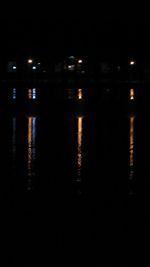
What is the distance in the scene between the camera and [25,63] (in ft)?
328

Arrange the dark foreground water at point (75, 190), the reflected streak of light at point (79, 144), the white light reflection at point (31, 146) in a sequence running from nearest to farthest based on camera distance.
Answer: the dark foreground water at point (75, 190) → the white light reflection at point (31, 146) → the reflected streak of light at point (79, 144)

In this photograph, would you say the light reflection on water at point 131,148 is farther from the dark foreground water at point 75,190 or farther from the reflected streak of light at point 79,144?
the reflected streak of light at point 79,144

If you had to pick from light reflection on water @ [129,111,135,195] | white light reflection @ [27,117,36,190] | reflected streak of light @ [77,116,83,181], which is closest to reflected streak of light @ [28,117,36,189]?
white light reflection @ [27,117,36,190]

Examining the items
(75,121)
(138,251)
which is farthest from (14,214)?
(75,121)

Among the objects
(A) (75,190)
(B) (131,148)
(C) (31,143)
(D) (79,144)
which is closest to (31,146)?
(C) (31,143)

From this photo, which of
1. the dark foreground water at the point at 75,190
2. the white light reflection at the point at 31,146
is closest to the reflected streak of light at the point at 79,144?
the dark foreground water at the point at 75,190

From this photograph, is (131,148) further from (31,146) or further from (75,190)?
(75,190)

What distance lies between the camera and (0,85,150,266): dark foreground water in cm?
973

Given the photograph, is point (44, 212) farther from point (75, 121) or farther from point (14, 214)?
point (75, 121)

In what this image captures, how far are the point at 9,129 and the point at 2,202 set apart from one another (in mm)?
11290

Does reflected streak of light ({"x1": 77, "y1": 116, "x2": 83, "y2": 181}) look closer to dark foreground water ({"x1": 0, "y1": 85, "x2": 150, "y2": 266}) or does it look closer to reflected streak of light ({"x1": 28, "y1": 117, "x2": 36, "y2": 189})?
dark foreground water ({"x1": 0, "y1": 85, "x2": 150, "y2": 266})

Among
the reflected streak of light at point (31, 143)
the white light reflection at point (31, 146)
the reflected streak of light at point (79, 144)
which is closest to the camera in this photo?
the white light reflection at point (31, 146)

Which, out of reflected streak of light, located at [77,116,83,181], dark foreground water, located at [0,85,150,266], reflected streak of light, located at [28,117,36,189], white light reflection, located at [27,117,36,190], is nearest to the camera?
dark foreground water, located at [0,85,150,266]

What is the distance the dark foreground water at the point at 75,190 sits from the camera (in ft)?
31.9
